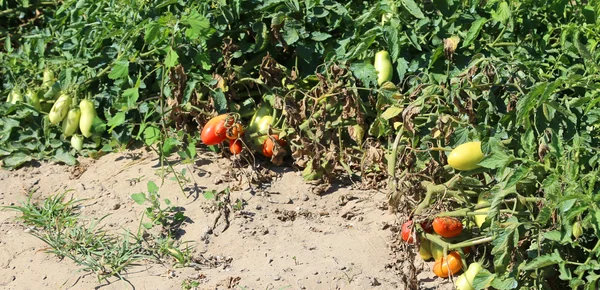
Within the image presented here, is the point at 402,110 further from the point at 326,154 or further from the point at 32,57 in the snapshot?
the point at 32,57

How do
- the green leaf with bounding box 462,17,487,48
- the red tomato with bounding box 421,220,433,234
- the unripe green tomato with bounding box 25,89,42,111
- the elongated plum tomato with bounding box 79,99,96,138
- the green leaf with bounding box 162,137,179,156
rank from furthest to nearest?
the unripe green tomato with bounding box 25,89,42,111 < the elongated plum tomato with bounding box 79,99,96,138 < the green leaf with bounding box 162,137,179,156 < the green leaf with bounding box 462,17,487,48 < the red tomato with bounding box 421,220,433,234

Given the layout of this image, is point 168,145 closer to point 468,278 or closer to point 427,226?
point 427,226

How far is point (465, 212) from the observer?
3467mm

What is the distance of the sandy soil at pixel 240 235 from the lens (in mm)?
3604

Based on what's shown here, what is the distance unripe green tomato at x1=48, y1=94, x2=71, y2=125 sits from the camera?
4680mm

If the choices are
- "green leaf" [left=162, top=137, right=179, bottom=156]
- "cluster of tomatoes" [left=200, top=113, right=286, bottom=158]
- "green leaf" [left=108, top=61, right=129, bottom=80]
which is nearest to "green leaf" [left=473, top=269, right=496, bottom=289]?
"cluster of tomatoes" [left=200, top=113, right=286, bottom=158]

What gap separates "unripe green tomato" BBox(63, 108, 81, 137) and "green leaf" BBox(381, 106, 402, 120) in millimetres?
1728

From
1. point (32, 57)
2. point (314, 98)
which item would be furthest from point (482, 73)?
point (32, 57)

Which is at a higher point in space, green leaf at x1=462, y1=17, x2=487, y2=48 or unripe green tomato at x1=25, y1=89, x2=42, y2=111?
green leaf at x1=462, y1=17, x2=487, y2=48

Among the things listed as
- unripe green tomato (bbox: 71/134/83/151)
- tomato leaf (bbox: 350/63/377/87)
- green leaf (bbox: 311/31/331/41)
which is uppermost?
green leaf (bbox: 311/31/331/41)

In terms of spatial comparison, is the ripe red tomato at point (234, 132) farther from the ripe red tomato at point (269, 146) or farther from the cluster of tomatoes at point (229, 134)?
the ripe red tomato at point (269, 146)

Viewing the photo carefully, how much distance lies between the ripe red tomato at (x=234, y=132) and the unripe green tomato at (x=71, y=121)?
981mm

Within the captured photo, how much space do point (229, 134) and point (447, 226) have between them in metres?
1.20

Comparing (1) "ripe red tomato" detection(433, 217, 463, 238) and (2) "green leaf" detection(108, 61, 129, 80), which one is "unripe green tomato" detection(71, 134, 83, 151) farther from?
(1) "ripe red tomato" detection(433, 217, 463, 238)
